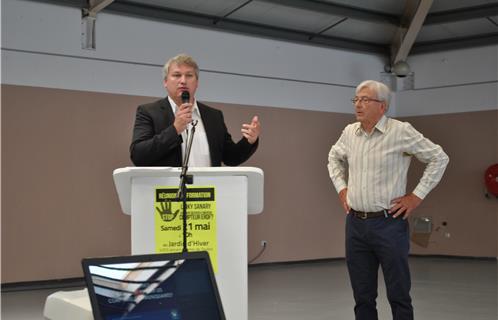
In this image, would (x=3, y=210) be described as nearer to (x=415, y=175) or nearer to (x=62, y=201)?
(x=62, y=201)

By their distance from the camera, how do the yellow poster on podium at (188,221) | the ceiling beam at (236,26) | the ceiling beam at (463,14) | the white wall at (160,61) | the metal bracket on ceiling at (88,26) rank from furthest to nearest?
the ceiling beam at (463,14), the ceiling beam at (236,26), the metal bracket on ceiling at (88,26), the white wall at (160,61), the yellow poster on podium at (188,221)

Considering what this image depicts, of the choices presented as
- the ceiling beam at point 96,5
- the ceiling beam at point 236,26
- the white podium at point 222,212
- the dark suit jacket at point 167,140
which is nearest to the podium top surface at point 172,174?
the white podium at point 222,212

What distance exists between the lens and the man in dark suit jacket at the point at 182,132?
2.18 m

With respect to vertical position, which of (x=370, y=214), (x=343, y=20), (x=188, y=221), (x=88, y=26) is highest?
(x=343, y=20)

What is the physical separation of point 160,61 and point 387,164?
4629 mm

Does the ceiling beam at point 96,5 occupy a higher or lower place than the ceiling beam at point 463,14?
lower

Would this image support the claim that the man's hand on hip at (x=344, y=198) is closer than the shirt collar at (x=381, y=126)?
No

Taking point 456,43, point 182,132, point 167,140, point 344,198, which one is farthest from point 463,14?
point 167,140

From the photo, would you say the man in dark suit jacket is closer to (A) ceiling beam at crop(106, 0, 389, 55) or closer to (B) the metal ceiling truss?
(B) the metal ceiling truss

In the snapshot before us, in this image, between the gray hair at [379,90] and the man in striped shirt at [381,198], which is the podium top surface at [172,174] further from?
the gray hair at [379,90]

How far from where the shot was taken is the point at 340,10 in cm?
776

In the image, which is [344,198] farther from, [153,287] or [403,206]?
[153,287]

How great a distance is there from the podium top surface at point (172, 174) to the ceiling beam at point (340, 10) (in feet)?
18.2

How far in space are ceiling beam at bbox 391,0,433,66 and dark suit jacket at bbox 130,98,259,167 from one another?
5636 millimetres
